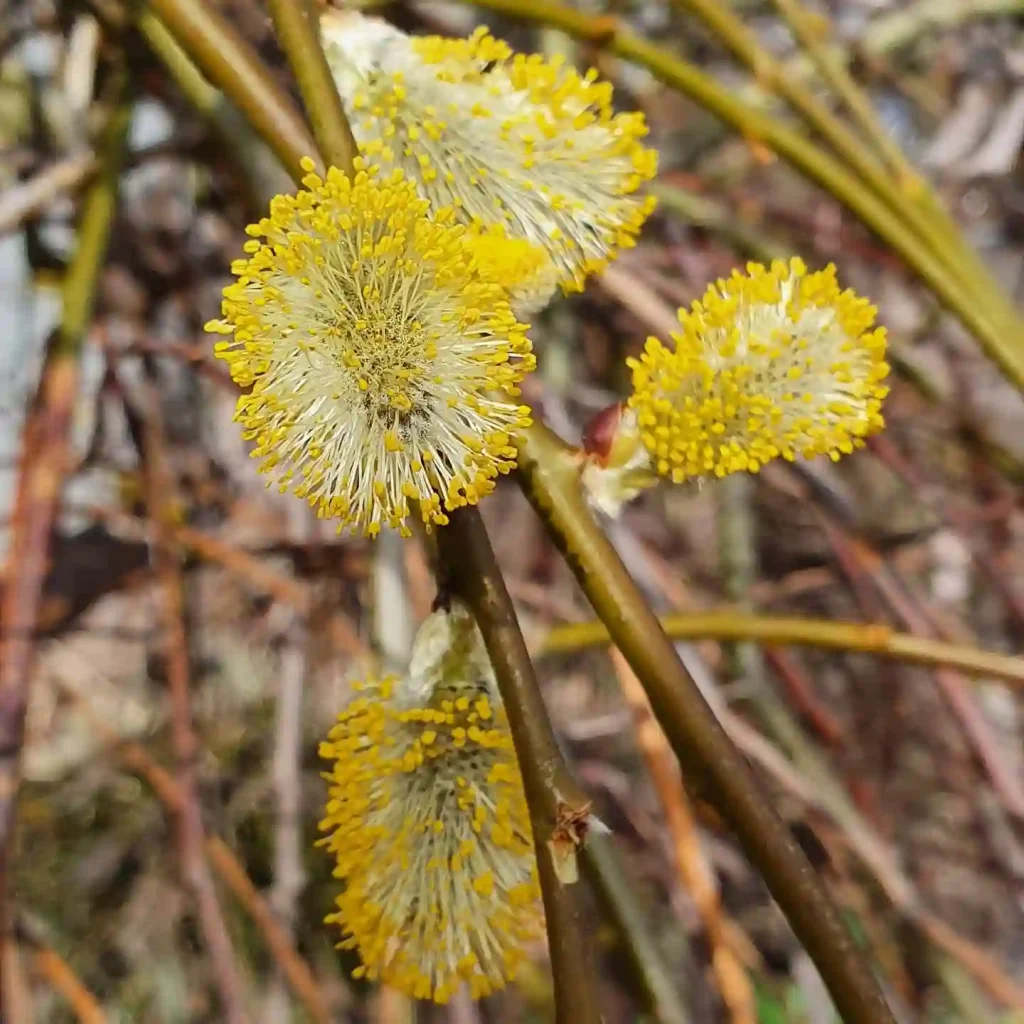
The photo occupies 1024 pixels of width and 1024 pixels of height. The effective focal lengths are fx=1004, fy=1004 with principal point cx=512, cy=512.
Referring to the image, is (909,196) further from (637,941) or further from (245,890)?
(245,890)

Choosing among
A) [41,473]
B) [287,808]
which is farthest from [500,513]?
[41,473]

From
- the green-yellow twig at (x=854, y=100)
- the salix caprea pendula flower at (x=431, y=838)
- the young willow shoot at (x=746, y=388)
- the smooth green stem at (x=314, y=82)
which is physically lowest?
the salix caprea pendula flower at (x=431, y=838)

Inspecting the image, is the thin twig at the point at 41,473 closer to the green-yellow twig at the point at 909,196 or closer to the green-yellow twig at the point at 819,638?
the green-yellow twig at the point at 819,638

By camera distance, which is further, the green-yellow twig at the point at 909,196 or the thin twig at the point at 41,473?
the green-yellow twig at the point at 909,196

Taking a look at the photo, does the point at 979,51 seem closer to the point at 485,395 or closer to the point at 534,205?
the point at 534,205

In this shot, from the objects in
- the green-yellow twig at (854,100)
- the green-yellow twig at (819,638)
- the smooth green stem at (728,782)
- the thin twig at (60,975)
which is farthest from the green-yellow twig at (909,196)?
the thin twig at (60,975)
